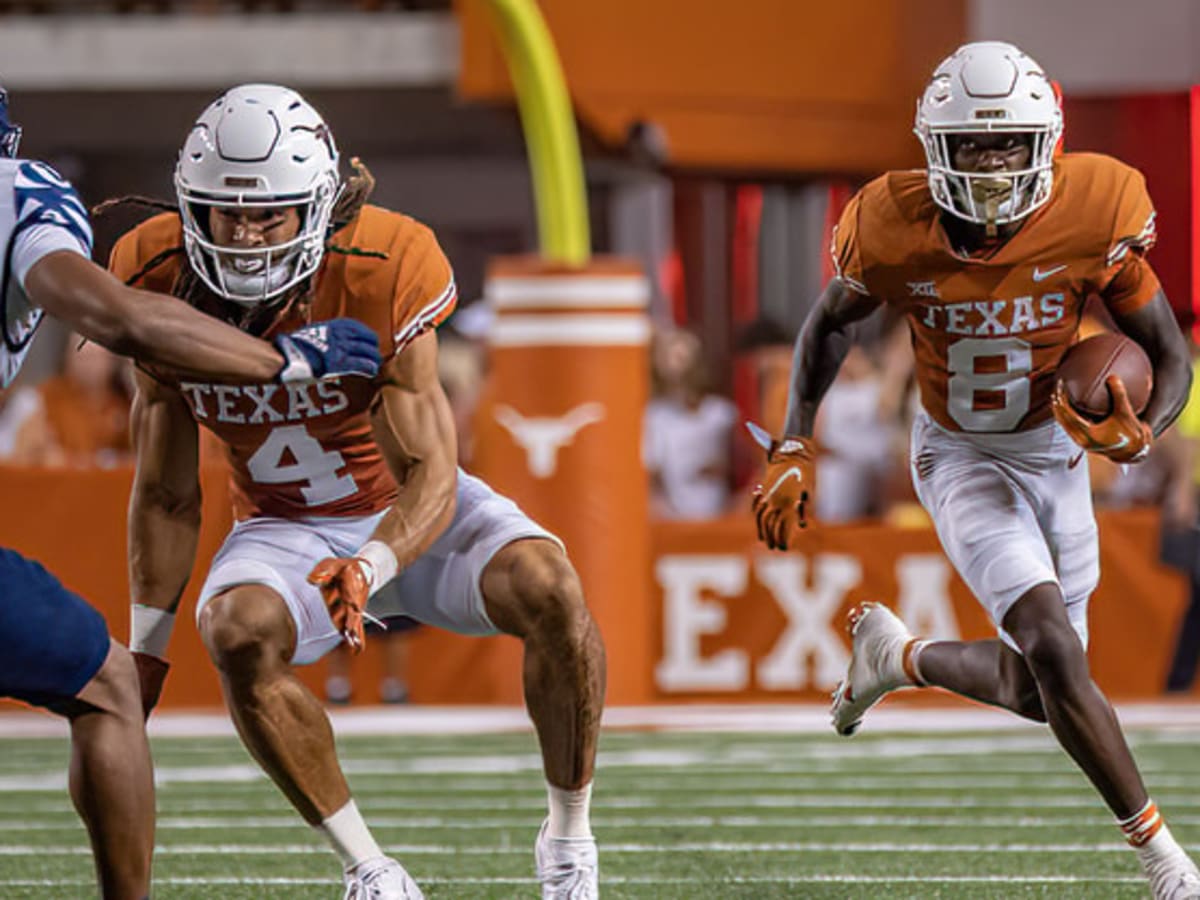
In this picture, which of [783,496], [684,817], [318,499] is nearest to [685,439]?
[684,817]

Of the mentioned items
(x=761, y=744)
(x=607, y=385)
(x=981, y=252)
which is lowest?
(x=761, y=744)

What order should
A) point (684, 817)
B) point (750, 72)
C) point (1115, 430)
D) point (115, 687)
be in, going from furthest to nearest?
point (750, 72) < point (684, 817) < point (1115, 430) < point (115, 687)

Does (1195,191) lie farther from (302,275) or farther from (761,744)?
(302,275)

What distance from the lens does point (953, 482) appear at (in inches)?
194

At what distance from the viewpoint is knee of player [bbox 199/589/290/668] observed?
4078 mm

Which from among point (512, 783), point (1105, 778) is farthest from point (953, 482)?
point (512, 783)

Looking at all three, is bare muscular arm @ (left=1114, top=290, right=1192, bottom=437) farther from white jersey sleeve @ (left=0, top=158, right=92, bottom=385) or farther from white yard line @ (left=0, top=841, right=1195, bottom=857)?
white jersey sleeve @ (left=0, top=158, right=92, bottom=385)

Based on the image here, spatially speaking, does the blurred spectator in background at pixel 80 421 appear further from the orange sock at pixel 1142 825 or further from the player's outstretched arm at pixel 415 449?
the orange sock at pixel 1142 825

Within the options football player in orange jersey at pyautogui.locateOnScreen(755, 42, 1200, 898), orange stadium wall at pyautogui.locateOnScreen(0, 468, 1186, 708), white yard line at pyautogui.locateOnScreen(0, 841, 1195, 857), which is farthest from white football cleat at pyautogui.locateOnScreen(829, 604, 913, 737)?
orange stadium wall at pyautogui.locateOnScreen(0, 468, 1186, 708)

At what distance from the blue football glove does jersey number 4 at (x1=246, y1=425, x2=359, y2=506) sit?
593mm

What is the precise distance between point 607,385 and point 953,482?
3.96m

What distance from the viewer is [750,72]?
13539 millimetres

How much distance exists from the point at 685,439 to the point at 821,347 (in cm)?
431

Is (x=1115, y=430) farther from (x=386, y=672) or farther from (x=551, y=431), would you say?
(x=386, y=672)
